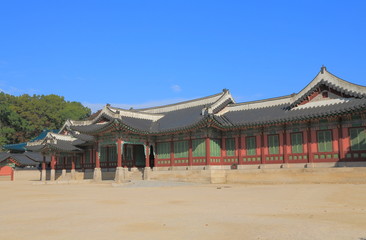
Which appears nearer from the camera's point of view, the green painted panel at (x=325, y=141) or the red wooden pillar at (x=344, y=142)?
the red wooden pillar at (x=344, y=142)

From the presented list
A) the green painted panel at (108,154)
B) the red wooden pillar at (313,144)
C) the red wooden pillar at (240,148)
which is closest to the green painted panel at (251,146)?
the red wooden pillar at (240,148)

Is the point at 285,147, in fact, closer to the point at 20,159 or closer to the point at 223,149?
the point at 223,149

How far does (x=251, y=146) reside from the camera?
32.5 meters

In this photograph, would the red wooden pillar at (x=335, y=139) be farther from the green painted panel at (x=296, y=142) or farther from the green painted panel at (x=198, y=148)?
the green painted panel at (x=198, y=148)

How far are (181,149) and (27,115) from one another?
204 feet

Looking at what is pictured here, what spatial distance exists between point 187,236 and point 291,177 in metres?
20.3

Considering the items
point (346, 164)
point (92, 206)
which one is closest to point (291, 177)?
point (346, 164)

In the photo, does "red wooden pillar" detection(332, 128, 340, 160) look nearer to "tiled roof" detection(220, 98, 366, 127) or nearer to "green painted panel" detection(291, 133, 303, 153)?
"tiled roof" detection(220, 98, 366, 127)

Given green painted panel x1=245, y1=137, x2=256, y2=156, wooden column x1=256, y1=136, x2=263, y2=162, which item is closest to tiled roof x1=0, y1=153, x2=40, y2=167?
green painted panel x1=245, y1=137, x2=256, y2=156

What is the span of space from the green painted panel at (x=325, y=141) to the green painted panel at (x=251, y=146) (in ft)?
19.2

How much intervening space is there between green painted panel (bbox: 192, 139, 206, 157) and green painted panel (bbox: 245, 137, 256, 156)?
4.07m

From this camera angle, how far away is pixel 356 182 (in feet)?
78.1

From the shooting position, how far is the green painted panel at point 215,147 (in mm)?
33531

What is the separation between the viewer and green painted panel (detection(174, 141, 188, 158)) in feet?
116
